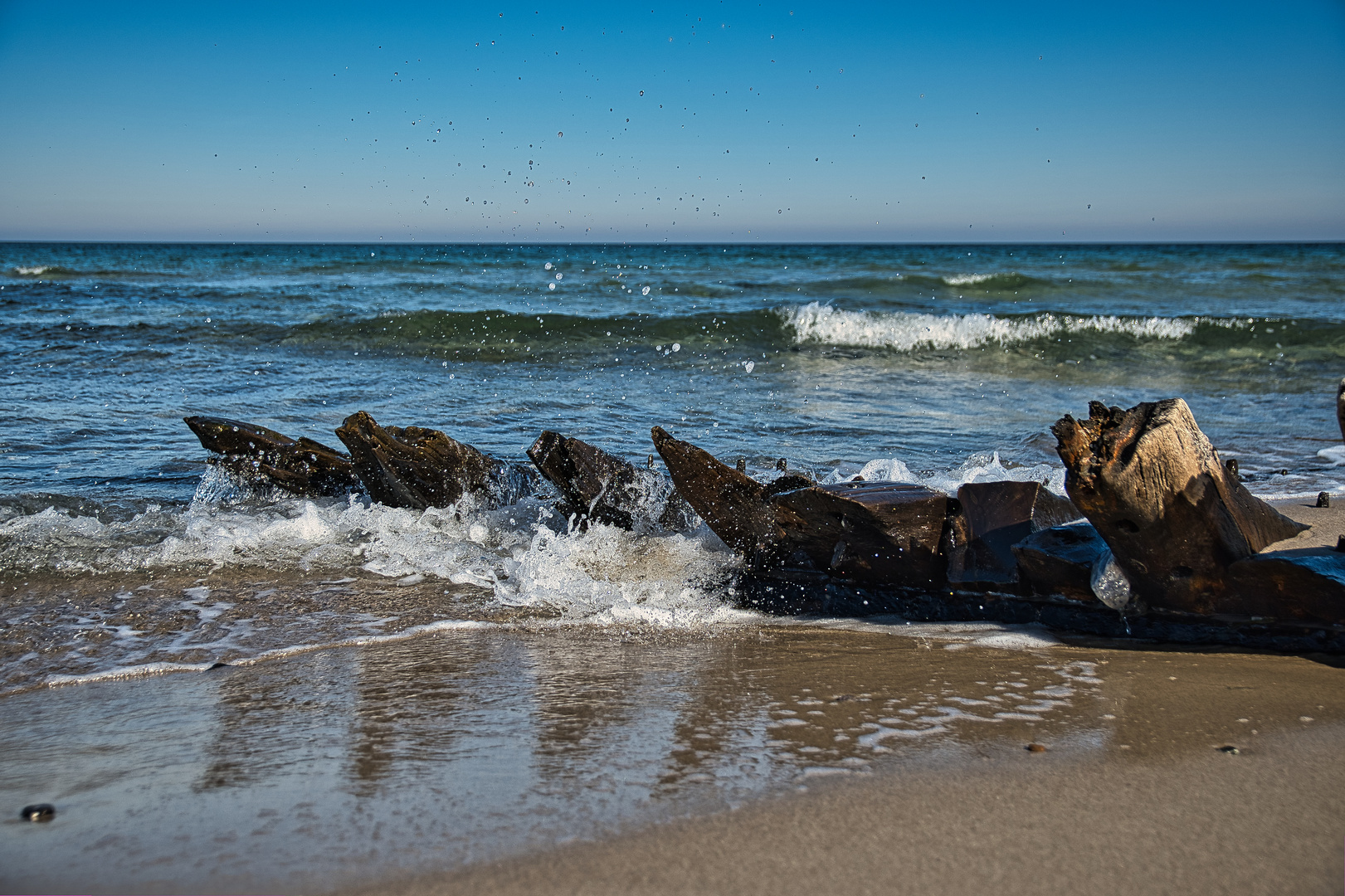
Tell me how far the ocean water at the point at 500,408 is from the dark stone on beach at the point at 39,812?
3.13ft

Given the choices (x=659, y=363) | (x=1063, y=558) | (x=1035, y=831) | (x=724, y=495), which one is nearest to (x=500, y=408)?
(x=659, y=363)

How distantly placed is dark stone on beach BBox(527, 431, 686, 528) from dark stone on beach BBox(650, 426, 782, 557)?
22.0 inches

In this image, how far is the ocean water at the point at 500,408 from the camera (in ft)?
11.5

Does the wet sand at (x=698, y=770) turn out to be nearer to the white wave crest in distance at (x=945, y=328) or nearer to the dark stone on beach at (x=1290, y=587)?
the dark stone on beach at (x=1290, y=587)

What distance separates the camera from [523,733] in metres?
2.34

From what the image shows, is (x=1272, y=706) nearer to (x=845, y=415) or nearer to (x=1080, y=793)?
(x=1080, y=793)

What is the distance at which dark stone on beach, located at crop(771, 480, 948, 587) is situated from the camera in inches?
118

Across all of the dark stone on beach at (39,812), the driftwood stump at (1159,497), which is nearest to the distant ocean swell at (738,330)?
the driftwood stump at (1159,497)

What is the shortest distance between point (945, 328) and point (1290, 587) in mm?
14180

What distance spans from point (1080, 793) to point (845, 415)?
6370 mm

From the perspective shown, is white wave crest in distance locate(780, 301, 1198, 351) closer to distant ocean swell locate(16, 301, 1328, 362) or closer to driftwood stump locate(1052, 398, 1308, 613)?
distant ocean swell locate(16, 301, 1328, 362)

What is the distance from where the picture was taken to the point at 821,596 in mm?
3281

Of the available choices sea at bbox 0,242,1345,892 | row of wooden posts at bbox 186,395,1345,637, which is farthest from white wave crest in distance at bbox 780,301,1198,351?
row of wooden posts at bbox 186,395,1345,637

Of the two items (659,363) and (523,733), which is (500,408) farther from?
(523,733)
